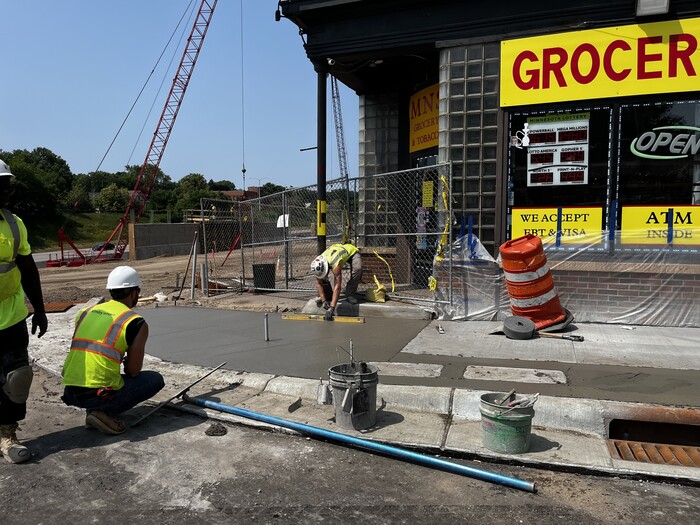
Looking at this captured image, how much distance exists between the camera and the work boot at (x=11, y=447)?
4.03 metres

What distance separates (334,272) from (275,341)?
1779 mm

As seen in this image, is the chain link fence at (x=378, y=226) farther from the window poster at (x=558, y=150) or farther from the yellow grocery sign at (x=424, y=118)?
the window poster at (x=558, y=150)

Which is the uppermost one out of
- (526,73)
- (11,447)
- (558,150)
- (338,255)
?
(526,73)

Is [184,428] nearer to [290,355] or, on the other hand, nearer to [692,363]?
[290,355]

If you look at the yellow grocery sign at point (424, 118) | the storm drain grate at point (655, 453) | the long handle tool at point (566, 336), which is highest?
the yellow grocery sign at point (424, 118)

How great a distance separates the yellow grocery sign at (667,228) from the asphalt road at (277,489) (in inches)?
190

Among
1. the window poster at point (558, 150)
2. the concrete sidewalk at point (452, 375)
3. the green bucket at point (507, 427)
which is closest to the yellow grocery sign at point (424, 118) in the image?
the window poster at point (558, 150)

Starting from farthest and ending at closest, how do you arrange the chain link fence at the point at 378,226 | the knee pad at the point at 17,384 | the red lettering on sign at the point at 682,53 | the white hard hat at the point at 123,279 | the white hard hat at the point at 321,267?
the chain link fence at the point at 378,226 → the white hard hat at the point at 321,267 → the red lettering on sign at the point at 682,53 → the white hard hat at the point at 123,279 → the knee pad at the point at 17,384

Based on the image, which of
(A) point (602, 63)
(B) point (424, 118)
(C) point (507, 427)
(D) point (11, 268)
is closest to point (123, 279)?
(D) point (11, 268)

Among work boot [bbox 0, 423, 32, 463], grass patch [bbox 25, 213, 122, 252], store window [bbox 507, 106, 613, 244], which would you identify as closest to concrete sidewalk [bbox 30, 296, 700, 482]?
work boot [bbox 0, 423, 32, 463]

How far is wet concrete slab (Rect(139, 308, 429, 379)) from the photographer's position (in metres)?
6.32

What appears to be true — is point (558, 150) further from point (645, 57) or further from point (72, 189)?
point (72, 189)

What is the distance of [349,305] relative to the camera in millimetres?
9031

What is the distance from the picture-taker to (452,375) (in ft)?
18.0
